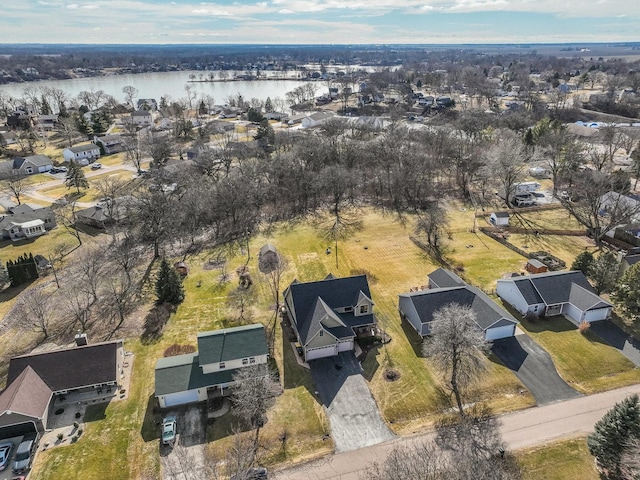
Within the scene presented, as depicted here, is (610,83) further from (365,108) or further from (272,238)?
(272,238)

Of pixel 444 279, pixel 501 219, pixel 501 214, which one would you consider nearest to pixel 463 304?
pixel 444 279

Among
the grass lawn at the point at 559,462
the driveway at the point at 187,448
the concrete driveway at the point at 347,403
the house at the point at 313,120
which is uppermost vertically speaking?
the house at the point at 313,120

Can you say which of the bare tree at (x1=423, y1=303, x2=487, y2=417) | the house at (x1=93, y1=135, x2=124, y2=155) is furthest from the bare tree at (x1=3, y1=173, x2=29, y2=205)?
the bare tree at (x1=423, y1=303, x2=487, y2=417)

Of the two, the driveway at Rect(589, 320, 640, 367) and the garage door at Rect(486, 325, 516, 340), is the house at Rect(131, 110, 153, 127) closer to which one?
the garage door at Rect(486, 325, 516, 340)

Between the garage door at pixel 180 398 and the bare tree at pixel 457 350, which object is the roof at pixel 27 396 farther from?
the bare tree at pixel 457 350

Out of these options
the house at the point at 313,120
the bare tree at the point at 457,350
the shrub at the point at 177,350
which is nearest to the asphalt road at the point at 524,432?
the bare tree at the point at 457,350

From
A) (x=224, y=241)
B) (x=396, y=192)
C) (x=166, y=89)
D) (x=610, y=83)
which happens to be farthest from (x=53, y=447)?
(x=166, y=89)
